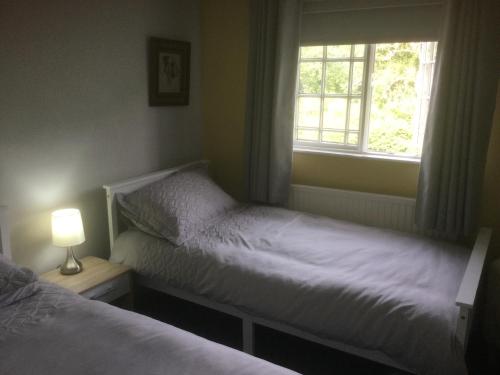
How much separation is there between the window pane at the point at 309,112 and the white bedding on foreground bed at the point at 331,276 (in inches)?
32.5

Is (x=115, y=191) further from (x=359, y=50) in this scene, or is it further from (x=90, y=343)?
(x=359, y=50)

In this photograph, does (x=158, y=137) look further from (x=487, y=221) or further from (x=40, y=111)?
(x=487, y=221)

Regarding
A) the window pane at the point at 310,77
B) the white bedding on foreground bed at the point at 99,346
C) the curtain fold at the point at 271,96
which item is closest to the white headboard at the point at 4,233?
the white bedding on foreground bed at the point at 99,346

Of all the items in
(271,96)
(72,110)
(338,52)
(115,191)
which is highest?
(338,52)

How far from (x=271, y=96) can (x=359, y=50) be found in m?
0.71

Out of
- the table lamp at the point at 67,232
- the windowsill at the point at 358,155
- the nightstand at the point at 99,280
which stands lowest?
the nightstand at the point at 99,280

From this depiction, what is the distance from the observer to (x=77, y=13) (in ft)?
8.18

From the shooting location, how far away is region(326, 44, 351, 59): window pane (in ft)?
10.3

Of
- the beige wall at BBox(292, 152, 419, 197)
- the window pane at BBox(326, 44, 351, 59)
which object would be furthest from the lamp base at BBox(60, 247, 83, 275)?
A: the window pane at BBox(326, 44, 351, 59)

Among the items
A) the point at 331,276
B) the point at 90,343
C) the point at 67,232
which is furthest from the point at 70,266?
the point at 331,276

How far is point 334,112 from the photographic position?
325 centimetres

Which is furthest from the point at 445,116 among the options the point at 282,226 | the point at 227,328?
the point at 227,328

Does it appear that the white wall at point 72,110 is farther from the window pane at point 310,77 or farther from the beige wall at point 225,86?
the window pane at point 310,77

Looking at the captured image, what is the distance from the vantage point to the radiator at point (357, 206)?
295cm
